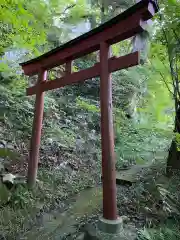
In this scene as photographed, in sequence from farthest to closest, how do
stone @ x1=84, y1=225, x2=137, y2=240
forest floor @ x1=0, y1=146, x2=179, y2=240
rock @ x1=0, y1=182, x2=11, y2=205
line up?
rock @ x1=0, y1=182, x2=11, y2=205
forest floor @ x1=0, y1=146, x2=179, y2=240
stone @ x1=84, y1=225, x2=137, y2=240

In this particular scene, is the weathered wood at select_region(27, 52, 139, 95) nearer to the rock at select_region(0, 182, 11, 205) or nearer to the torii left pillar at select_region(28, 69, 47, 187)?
the torii left pillar at select_region(28, 69, 47, 187)

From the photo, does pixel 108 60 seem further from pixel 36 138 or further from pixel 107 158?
pixel 36 138

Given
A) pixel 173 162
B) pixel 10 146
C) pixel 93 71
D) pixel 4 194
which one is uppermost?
pixel 93 71

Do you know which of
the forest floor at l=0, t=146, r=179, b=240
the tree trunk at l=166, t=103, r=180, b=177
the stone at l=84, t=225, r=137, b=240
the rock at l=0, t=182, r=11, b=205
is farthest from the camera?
the tree trunk at l=166, t=103, r=180, b=177

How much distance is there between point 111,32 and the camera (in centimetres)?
323

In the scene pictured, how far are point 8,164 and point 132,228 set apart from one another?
2897 millimetres

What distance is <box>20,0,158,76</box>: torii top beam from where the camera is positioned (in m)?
2.89

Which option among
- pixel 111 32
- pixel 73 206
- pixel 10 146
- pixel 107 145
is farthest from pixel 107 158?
pixel 10 146

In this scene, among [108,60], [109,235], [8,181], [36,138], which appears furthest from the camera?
[36,138]

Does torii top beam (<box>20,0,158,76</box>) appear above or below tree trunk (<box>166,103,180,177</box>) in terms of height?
above

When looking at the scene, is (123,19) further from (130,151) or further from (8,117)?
(130,151)

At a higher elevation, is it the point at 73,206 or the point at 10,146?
the point at 10,146

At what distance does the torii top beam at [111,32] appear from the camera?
114 inches

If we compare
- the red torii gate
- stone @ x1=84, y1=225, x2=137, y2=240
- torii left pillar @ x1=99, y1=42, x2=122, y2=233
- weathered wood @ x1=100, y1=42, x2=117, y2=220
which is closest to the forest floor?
stone @ x1=84, y1=225, x2=137, y2=240
